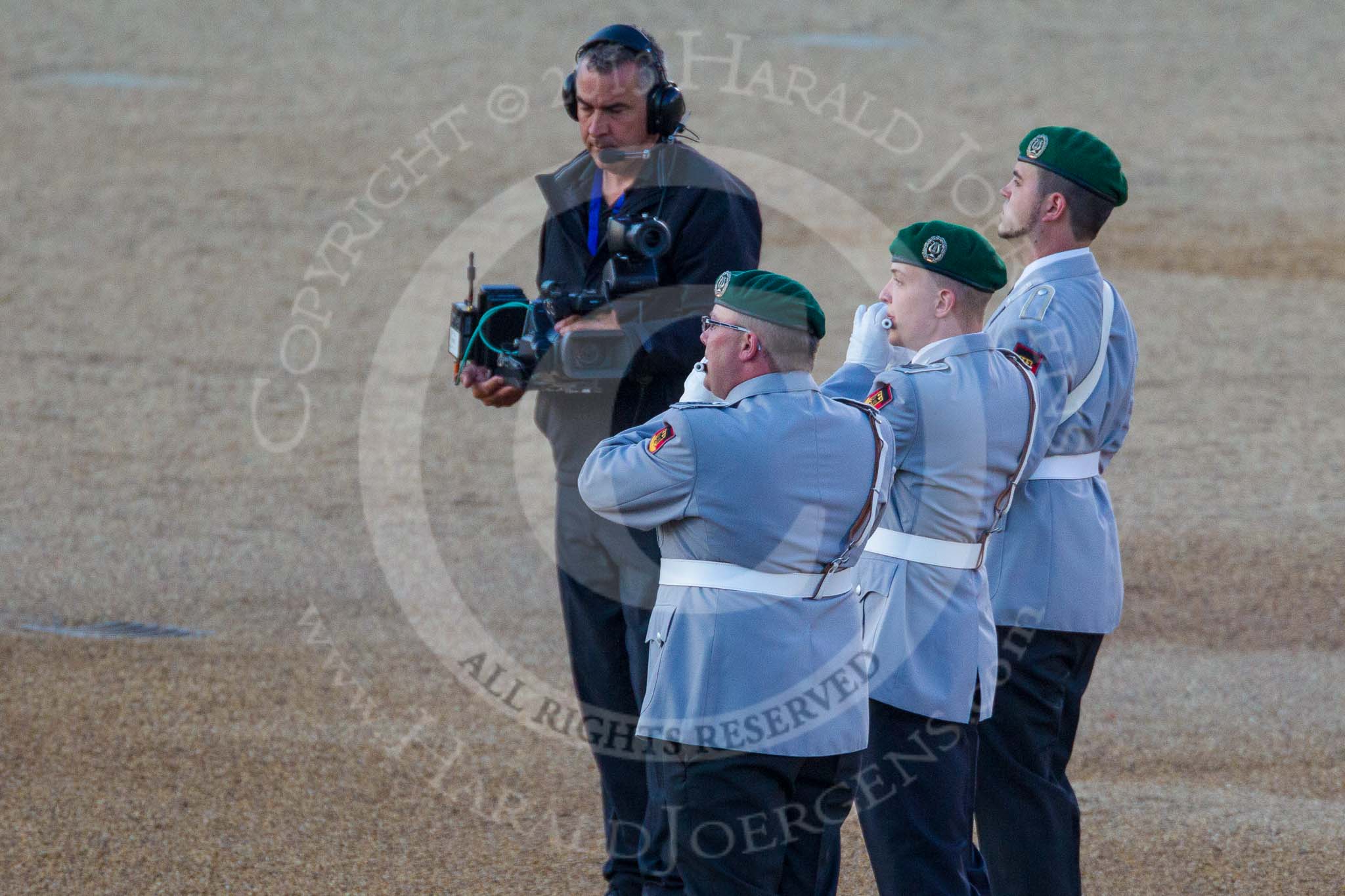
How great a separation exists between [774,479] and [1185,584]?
4.97 meters

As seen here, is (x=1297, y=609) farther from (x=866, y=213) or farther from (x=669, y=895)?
(x=866, y=213)

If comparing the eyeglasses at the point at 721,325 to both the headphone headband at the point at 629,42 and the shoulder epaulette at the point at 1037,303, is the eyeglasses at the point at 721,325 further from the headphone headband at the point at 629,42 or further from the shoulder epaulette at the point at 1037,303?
the headphone headband at the point at 629,42

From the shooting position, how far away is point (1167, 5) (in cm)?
2020

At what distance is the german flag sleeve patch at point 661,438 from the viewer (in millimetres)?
2824

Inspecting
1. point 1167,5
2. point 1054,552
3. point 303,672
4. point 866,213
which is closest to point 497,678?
point 303,672

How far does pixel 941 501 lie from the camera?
3.22 metres

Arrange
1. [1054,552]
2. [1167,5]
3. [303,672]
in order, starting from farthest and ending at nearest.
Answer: [1167,5] → [303,672] → [1054,552]

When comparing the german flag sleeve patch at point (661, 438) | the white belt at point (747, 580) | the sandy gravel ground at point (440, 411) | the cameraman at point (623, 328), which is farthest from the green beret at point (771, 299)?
the sandy gravel ground at point (440, 411)

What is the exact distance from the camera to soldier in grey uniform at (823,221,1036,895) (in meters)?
3.18

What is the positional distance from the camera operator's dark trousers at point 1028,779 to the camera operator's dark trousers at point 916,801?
11.1 inches

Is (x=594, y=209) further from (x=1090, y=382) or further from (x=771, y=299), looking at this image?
(x=1090, y=382)

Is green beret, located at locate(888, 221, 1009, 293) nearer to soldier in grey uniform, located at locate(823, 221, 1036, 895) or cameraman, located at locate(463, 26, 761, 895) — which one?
soldier in grey uniform, located at locate(823, 221, 1036, 895)

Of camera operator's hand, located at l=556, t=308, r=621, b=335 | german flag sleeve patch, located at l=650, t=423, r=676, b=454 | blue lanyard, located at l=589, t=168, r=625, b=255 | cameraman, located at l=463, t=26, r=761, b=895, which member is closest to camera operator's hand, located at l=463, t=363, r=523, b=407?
cameraman, located at l=463, t=26, r=761, b=895

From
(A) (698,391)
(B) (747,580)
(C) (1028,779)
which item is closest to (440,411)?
(C) (1028,779)
